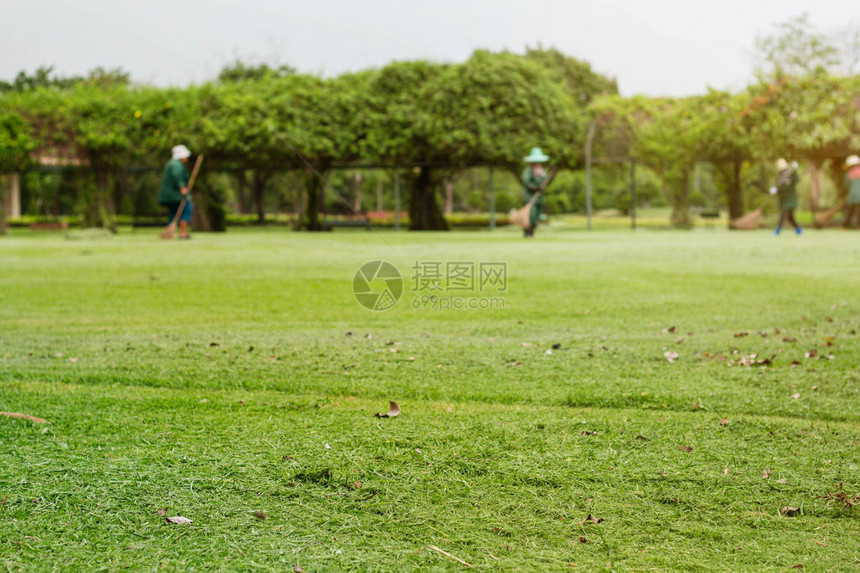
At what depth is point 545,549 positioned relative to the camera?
207 cm

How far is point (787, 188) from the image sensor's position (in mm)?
20391

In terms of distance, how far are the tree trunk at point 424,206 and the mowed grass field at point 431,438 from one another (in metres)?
17.8

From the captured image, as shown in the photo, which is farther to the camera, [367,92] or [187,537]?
[367,92]

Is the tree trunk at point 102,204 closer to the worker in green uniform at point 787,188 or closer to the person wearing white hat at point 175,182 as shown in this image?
the person wearing white hat at point 175,182

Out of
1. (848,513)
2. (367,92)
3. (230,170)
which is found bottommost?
(848,513)

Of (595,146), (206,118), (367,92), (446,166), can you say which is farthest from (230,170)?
(595,146)

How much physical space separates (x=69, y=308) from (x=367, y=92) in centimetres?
1788

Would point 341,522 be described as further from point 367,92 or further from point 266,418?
point 367,92

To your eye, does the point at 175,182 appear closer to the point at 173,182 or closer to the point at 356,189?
the point at 173,182

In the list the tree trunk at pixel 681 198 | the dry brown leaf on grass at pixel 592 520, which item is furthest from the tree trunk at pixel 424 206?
the dry brown leaf on grass at pixel 592 520

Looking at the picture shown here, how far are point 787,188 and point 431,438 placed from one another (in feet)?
64.5

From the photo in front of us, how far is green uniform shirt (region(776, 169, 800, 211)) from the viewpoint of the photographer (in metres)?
20.3

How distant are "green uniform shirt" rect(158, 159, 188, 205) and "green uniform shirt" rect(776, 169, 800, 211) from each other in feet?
45.8

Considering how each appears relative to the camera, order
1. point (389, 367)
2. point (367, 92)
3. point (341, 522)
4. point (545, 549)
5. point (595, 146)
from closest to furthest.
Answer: point (545, 549), point (341, 522), point (389, 367), point (367, 92), point (595, 146)
